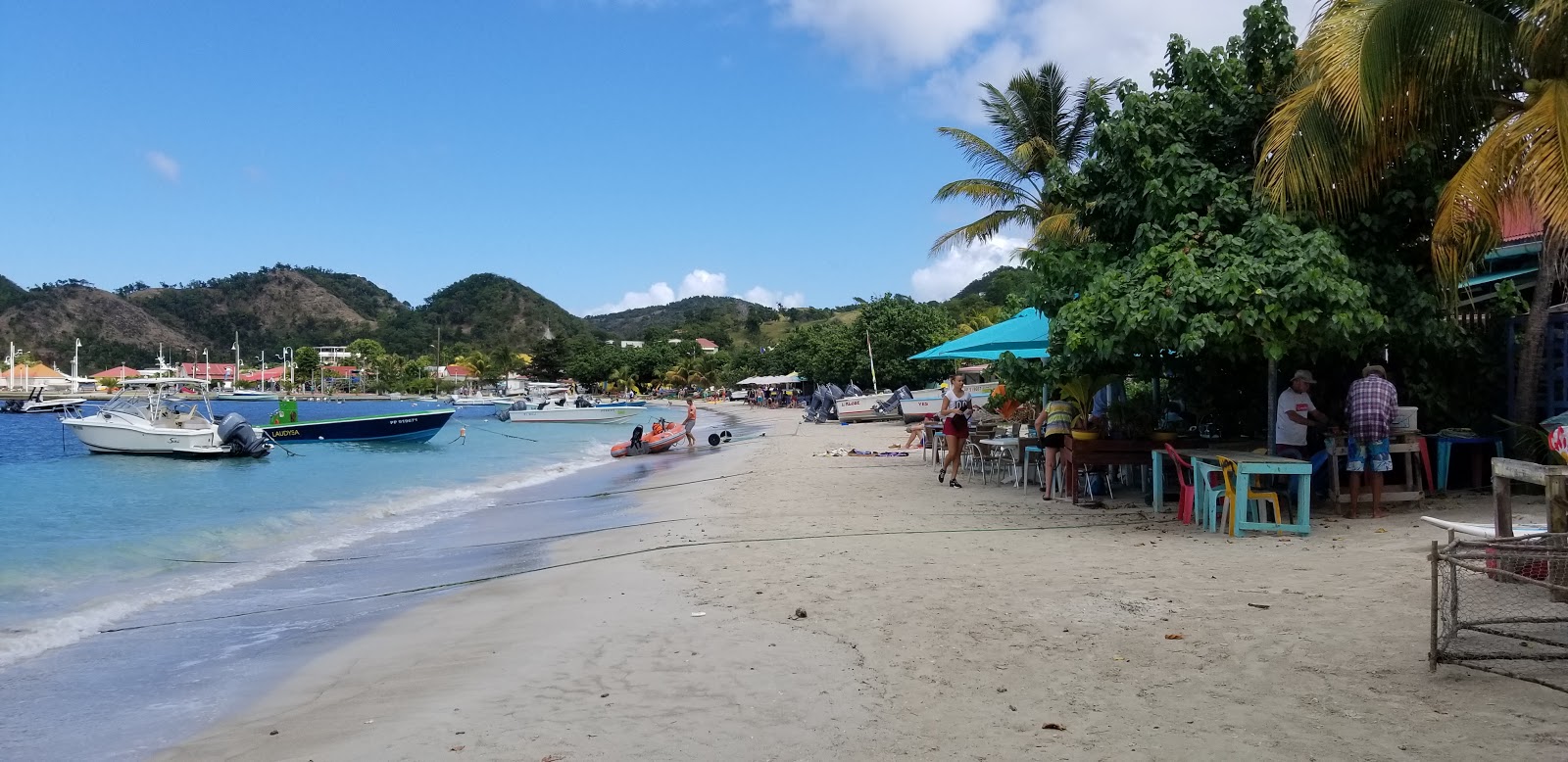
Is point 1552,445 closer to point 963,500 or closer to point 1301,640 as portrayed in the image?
point 1301,640

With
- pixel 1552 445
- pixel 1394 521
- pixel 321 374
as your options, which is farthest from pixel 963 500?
pixel 321 374

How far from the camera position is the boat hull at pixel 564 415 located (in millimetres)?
49366

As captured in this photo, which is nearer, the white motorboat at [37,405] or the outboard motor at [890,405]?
the outboard motor at [890,405]

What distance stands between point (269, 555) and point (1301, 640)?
11.2 m

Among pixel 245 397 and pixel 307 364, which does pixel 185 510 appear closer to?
pixel 245 397

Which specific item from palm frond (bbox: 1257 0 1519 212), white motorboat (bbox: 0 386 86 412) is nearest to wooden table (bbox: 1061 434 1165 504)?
palm frond (bbox: 1257 0 1519 212)

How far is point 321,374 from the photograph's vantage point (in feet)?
410

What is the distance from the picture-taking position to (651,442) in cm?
2575

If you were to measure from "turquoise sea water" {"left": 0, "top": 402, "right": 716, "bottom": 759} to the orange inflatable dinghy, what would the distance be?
47 centimetres

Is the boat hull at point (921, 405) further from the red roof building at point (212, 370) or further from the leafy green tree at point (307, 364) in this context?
the red roof building at point (212, 370)

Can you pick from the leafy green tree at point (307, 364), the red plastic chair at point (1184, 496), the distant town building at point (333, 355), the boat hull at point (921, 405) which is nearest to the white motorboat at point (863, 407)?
the boat hull at point (921, 405)

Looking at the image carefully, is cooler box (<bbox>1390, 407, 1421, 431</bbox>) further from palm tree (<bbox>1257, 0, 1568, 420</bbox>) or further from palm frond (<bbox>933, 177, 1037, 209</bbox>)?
palm frond (<bbox>933, 177, 1037, 209</bbox>)

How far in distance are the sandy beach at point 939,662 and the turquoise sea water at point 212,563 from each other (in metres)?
0.70

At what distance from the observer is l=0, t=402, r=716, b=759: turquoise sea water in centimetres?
563
